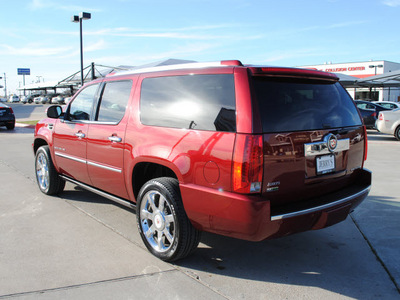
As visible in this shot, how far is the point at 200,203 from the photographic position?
9.80 ft

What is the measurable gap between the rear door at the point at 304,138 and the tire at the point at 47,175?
3699 mm

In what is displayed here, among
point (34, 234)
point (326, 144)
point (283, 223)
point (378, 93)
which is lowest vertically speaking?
point (34, 234)

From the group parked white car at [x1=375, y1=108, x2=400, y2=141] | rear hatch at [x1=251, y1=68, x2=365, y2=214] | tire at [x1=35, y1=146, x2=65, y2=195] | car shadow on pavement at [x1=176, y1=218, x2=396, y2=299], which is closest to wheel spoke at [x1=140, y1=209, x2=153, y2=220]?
car shadow on pavement at [x1=176, y1=218, x2=396, y2=299]

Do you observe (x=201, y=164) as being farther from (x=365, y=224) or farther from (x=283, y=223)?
(x=365, y=224)

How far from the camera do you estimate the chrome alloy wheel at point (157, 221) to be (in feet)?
11.0

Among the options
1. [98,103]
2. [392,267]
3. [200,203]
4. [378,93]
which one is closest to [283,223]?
[200,203]

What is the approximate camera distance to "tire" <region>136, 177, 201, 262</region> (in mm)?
3182

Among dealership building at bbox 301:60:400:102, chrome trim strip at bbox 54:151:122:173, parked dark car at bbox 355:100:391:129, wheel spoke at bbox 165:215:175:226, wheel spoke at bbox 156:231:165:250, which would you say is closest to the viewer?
wheel spoke at bbox 165:215:175:226

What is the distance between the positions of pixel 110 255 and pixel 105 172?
1015 mm

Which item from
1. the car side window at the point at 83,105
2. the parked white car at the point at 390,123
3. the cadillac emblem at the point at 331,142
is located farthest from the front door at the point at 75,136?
the parked white car at the point at 390,123

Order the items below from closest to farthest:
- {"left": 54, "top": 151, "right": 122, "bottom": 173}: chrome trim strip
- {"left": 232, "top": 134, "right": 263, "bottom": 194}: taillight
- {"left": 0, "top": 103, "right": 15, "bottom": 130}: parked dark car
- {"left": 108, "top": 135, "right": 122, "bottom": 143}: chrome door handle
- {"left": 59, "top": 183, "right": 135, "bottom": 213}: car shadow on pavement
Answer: {"left": 232, "top": 134, "right": 263, "bottom": 194}: taillight → {"left": 108, "top": 135, "right": 122, "bottom": 143}: chrome door handle → {"left": 54, "top": 151, "right": 122, "bottom": 173}: chrome trim strip → {"left": 59, "top": 183, "right": 135, "bottom": 213}: car shadow on pavement → {"left": 0, "top": 103, "right": 15, "bottom": 130}: parked dark car

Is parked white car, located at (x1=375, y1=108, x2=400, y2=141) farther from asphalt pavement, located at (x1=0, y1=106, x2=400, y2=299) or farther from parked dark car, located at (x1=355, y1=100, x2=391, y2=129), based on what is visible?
asphalt pavement, located at (x1=0, y1=106, x2=400, y2=299)

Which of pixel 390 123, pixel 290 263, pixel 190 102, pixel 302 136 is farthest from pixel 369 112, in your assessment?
pixel 190 102

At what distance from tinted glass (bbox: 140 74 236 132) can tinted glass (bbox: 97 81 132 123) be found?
0.32 metres
